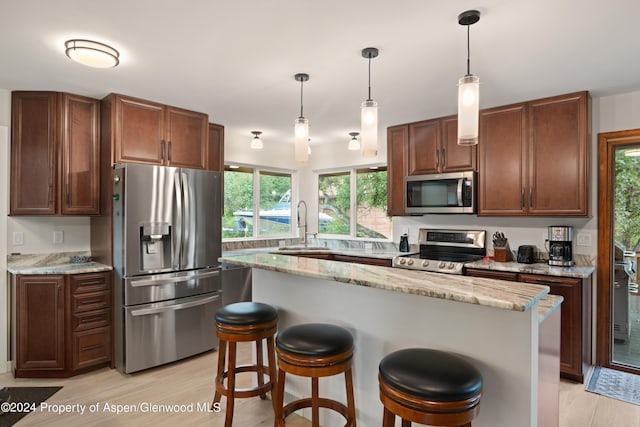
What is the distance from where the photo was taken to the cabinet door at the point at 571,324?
2.88m

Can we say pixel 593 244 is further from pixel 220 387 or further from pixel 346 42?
pixel 220 387

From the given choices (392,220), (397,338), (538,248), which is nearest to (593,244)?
(538,248)

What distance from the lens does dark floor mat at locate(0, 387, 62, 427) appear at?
239cm

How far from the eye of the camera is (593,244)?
3273 millimetres

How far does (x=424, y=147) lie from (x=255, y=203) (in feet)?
8.26

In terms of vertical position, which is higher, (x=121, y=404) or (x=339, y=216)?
(x=339, y=216)

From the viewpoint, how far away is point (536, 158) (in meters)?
3.26

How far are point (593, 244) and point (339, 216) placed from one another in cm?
311

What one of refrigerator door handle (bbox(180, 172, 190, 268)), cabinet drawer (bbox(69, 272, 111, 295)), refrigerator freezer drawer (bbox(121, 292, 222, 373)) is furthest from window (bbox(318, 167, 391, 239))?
cabinet drawer (bbox(69, 272, 111, 295))

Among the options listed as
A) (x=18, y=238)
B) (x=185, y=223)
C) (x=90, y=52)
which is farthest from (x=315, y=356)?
(x=18, y=238)

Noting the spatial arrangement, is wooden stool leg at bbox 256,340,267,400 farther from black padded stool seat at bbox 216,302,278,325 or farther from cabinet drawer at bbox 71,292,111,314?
cabinet drawer at bbox 71,292,111,314

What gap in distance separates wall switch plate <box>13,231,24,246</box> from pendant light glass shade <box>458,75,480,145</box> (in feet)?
12.3

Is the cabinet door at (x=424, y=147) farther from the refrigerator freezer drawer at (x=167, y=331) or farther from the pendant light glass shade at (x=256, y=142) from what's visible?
the refrigerator freezer drawer at (x=167, y=331)

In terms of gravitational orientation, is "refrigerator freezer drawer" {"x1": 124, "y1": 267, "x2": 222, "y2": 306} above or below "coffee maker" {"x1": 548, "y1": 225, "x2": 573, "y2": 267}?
below
